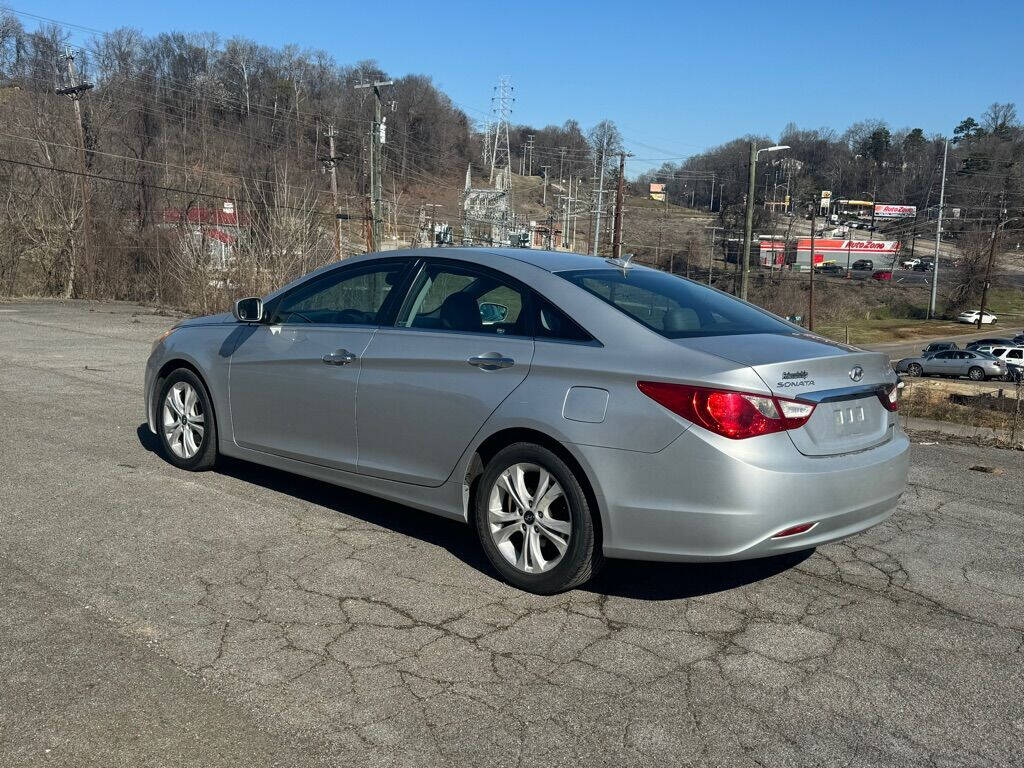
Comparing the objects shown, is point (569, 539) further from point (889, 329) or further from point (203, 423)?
point (889, 329)

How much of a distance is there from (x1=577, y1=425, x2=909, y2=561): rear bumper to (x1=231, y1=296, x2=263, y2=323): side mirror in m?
2.63

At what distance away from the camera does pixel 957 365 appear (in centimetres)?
3994

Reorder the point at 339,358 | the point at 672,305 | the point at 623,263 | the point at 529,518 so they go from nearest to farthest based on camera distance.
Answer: the point at 529,518, the point at 672,305, the point at 339,358, the point at 623,263

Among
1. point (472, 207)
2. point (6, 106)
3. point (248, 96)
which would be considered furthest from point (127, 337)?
point (248, 96)

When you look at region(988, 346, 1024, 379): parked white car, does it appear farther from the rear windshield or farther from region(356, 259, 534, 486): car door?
region(356, 259, 534, 486): car door

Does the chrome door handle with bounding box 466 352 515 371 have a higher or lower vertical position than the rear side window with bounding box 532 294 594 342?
lower

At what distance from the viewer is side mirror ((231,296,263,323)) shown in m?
5.67

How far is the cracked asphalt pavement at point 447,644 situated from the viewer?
297 centimetres

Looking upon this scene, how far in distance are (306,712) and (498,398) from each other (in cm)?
173

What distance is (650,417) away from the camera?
3.85 metres

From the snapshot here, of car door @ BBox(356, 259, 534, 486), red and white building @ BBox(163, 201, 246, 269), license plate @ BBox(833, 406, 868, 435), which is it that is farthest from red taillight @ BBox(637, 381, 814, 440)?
red and white building @ BBox(163, 201, 246, 269)

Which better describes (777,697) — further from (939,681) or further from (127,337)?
(127,337)

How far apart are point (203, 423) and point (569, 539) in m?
3.05

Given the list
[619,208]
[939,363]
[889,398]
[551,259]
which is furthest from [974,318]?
[551,259]
